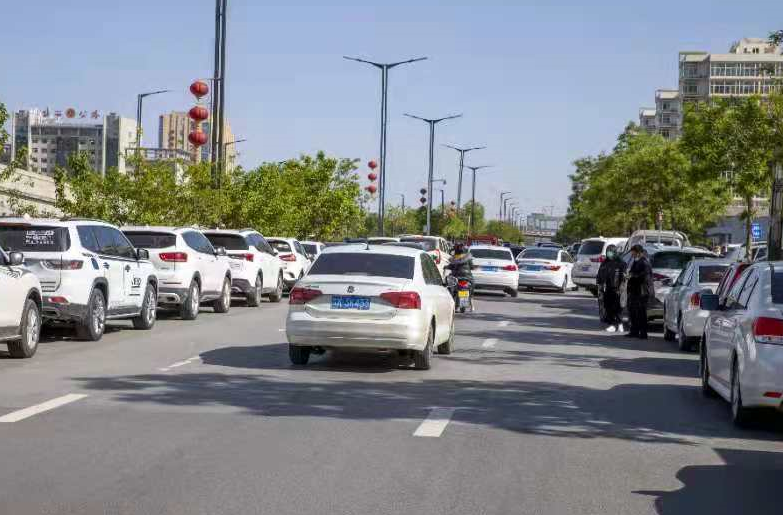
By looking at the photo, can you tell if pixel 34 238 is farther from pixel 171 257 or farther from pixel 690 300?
pixel 690 300

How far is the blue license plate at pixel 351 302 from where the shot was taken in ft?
51.6

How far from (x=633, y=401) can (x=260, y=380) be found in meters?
3.94

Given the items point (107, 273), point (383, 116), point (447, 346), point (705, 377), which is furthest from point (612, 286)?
point (383, 116)

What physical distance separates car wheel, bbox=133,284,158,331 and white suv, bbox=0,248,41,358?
4.97m

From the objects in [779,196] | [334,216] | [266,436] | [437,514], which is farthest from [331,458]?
[334,216]

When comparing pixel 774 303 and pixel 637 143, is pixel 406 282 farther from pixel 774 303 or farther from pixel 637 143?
pixel 637 143

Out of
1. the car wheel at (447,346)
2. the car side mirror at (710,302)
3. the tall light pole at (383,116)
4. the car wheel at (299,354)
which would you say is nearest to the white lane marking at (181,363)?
the car wheel at (299,354)

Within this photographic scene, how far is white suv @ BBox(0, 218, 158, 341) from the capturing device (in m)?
18.6

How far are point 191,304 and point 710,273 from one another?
367 inches

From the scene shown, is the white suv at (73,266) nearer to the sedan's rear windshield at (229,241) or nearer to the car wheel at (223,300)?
the car wheel at (223,300)

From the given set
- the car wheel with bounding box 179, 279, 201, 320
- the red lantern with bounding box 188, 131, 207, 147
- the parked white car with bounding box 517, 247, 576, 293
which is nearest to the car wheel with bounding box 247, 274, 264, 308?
the car wheel with bounding box 179, 279, 201, 320

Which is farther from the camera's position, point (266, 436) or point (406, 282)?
point (406, 282)

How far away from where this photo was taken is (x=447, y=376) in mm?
15625

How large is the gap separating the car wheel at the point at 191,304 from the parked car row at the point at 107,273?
0.06ft
